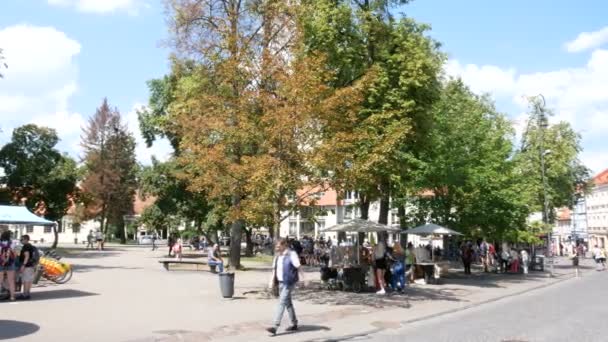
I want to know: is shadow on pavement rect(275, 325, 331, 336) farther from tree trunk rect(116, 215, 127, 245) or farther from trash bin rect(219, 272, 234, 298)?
tree trunk rect(116, 215, 127, 245)

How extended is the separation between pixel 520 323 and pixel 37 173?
48964mm

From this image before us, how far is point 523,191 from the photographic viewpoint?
1245 inches

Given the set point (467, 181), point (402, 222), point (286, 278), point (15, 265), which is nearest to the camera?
point (286, 278)

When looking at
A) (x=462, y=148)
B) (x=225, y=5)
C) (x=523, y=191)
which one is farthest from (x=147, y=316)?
(x=523, y=191)

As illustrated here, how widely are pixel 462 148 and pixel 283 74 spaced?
15.9 meters

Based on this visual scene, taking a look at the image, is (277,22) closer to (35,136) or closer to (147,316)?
(147,316)

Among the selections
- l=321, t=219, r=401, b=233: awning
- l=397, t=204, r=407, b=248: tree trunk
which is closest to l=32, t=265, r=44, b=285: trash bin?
l=321, t=219, r=401, b=233: awning

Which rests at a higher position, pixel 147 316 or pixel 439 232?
pixel 439 232

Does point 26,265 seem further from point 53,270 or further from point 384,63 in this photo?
point 384,63

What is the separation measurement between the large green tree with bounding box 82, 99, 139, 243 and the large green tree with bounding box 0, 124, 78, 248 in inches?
697

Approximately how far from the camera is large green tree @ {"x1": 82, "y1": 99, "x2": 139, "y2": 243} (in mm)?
73188

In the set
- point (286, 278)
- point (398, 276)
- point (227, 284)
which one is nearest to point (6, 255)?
point (227, 284)

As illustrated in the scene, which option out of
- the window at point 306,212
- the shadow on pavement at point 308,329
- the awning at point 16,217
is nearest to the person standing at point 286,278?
the shadow on pavement at point 308,329

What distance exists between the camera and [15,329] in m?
11.0
